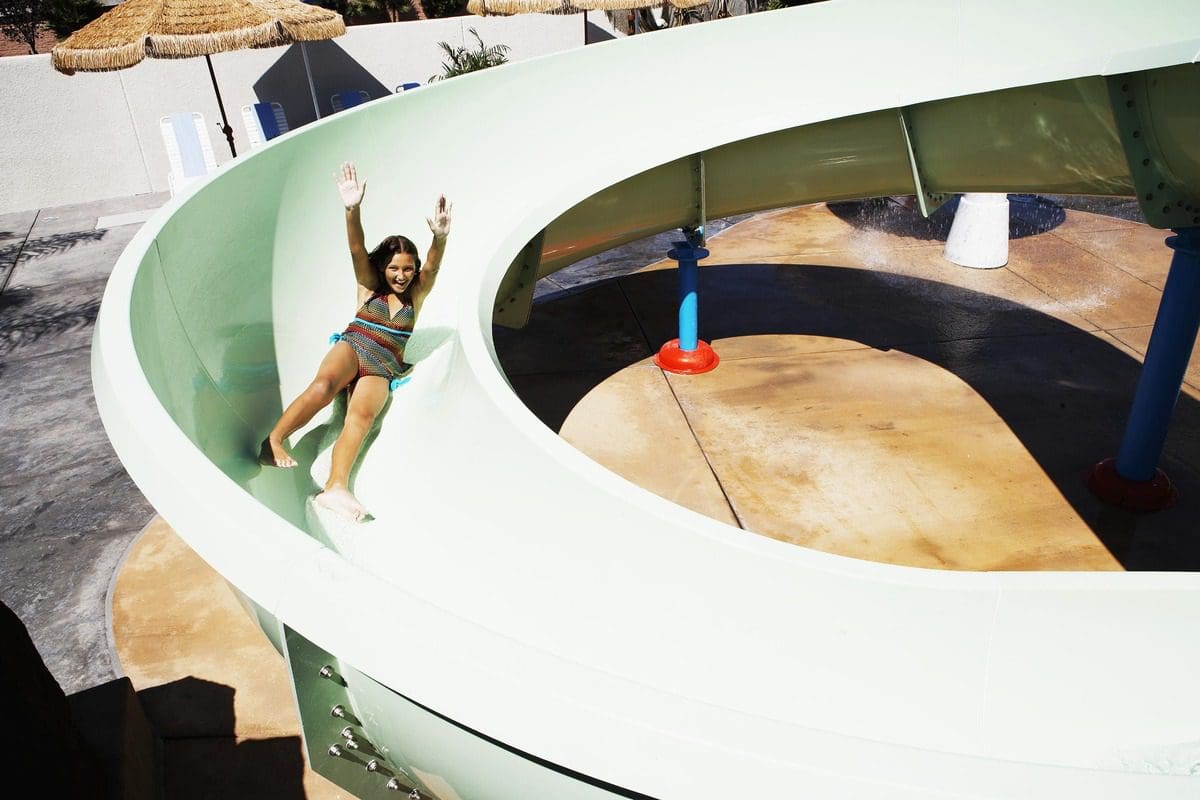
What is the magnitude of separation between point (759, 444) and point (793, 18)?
302 centimetres

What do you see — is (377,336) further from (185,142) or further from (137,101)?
(137,101)

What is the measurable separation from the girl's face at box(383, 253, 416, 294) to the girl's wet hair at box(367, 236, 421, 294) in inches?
0.7

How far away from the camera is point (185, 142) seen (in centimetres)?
1270

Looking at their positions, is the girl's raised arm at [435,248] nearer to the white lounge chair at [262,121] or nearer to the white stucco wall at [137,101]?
the white lounge chair at [262,121]

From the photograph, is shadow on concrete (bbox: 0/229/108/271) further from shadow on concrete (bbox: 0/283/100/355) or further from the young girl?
the young girl

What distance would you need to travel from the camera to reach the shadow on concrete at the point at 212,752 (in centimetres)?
375

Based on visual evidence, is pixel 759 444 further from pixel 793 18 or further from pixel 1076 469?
pixel 793 18

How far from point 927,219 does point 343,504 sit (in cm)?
1045

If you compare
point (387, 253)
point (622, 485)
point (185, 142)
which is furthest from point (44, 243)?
point (622, 485)

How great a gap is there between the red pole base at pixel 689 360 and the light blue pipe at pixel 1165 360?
3297 mm

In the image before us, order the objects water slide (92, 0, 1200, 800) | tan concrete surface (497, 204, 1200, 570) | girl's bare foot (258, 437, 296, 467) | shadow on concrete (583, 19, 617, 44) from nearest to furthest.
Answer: water slide (92, 0, 1200, 800), girl's bare foot (258, 437, 296, 467), tan concrete surface (497, 204, 1200, 570), shadow on concrete (583, 19, 617, 44)

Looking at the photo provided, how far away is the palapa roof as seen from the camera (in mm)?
9492

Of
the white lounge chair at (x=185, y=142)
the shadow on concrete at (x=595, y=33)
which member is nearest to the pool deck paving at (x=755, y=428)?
the white lounge chair at (x=185, y=142)

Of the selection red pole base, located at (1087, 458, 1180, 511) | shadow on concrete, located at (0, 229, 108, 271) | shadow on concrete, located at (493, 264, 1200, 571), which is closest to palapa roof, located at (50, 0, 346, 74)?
shadow on concrete, located at (0, 229, 108, 271)
